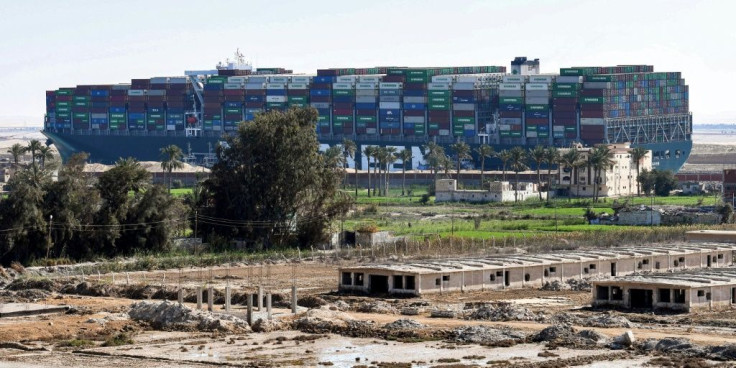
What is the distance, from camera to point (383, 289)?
195 ft

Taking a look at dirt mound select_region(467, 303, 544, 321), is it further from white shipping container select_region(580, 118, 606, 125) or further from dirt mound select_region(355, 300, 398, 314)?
white shipping container select_region(580, 118, 606, 125)

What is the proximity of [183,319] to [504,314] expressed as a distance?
9.40 meters

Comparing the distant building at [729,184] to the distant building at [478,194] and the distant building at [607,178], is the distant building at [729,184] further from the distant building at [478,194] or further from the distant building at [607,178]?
the distant building at [478,194]

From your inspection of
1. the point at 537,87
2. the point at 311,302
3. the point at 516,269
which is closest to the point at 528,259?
the point at 516,269

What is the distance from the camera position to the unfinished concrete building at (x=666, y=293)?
168ft

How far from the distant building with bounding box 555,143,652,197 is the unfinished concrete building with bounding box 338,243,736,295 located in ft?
207

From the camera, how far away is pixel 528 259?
213 feet

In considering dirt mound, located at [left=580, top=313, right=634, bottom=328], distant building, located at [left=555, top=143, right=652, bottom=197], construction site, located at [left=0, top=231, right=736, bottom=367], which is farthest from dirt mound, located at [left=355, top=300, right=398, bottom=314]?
distant building, located at [left=555, top=143, right=652, bottom=197]

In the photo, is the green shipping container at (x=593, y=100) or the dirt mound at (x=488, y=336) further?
the green shipping container at (x=593, y=100)

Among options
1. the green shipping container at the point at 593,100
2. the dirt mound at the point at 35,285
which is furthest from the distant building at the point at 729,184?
the green shipping container at the point at 593,100

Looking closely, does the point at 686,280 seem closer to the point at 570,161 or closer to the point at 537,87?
the point at 570,161

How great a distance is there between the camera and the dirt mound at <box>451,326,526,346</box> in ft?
145

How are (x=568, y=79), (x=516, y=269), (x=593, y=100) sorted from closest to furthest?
1. (x=516, y=269)
2. (x=593, y=100)
3. (x=568, y=79)

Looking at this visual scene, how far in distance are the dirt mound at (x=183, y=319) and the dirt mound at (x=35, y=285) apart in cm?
1161
